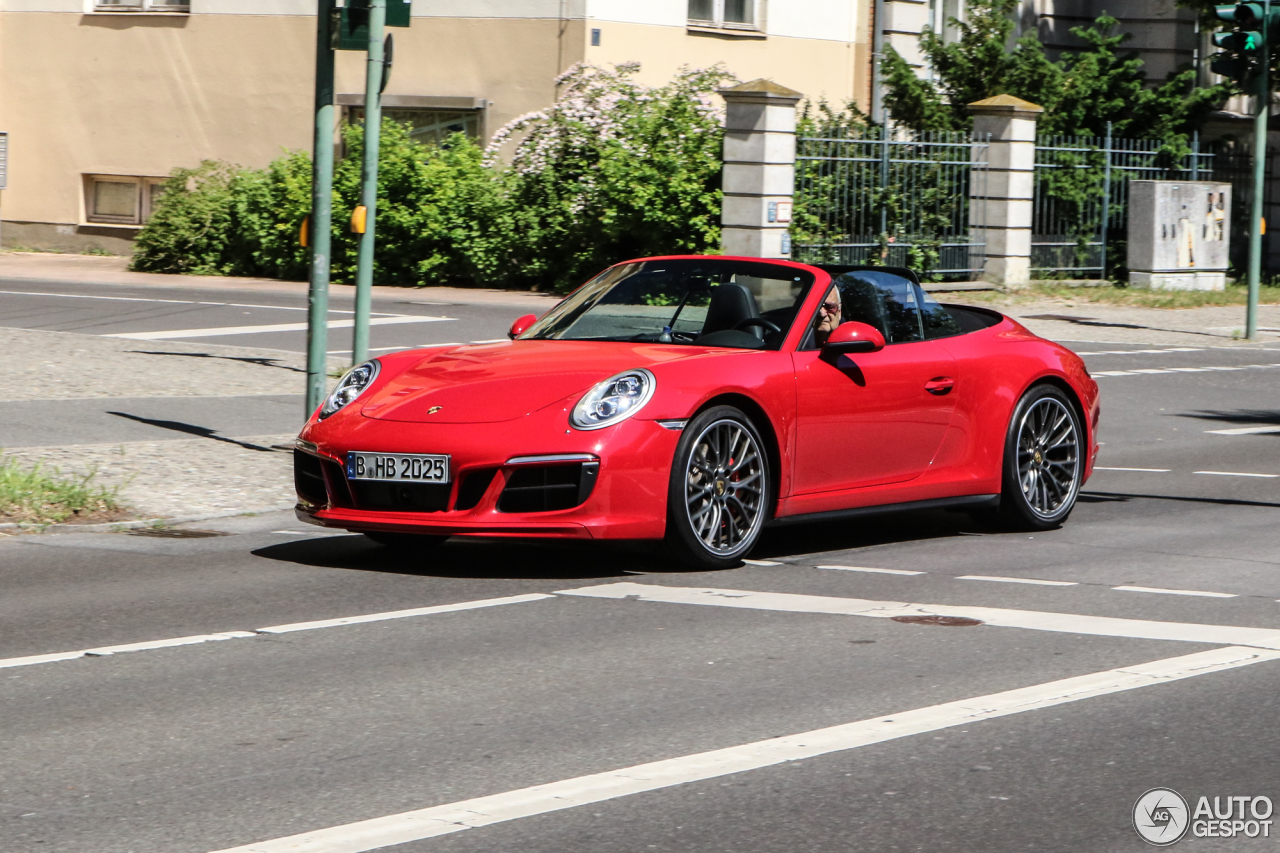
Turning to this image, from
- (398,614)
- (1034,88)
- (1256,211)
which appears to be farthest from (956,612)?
(1034,88)

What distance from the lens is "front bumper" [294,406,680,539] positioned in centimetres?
764

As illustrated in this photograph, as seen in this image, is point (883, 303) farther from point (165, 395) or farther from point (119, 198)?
point (119, 198)

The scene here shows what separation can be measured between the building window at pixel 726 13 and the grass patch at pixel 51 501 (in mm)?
23996

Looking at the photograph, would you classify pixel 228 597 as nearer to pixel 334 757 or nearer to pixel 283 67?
pixel 334 757

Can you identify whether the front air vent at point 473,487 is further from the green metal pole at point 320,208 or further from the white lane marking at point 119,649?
the green metal pole at point 320,208

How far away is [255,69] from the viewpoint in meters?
33.5

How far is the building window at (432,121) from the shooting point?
3178 centimetres

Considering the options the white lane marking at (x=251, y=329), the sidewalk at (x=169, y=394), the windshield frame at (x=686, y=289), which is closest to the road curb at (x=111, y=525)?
the sidewalk at (x=169, y=394)

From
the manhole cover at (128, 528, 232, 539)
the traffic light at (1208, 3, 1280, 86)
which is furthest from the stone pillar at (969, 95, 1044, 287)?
the manhole cover at (128, 528, 232, 539)

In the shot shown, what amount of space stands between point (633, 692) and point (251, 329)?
51.1 ft

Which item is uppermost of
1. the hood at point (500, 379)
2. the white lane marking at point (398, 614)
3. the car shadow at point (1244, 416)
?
the hood at point (500, 379)

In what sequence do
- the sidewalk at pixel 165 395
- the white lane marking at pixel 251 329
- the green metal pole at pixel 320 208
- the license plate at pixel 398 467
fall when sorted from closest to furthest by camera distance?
the license plate at pixel 398 467, the sidewalk at pixel 165 395, the green metal pole at pixel 320 208, the white lane marking at pixel 251 329

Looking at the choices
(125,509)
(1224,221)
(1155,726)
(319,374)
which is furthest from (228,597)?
(1224,221)

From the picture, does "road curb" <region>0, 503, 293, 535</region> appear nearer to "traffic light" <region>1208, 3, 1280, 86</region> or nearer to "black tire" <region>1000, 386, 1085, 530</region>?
"black tire" <region>1000, 386, 1085, 530</region>
